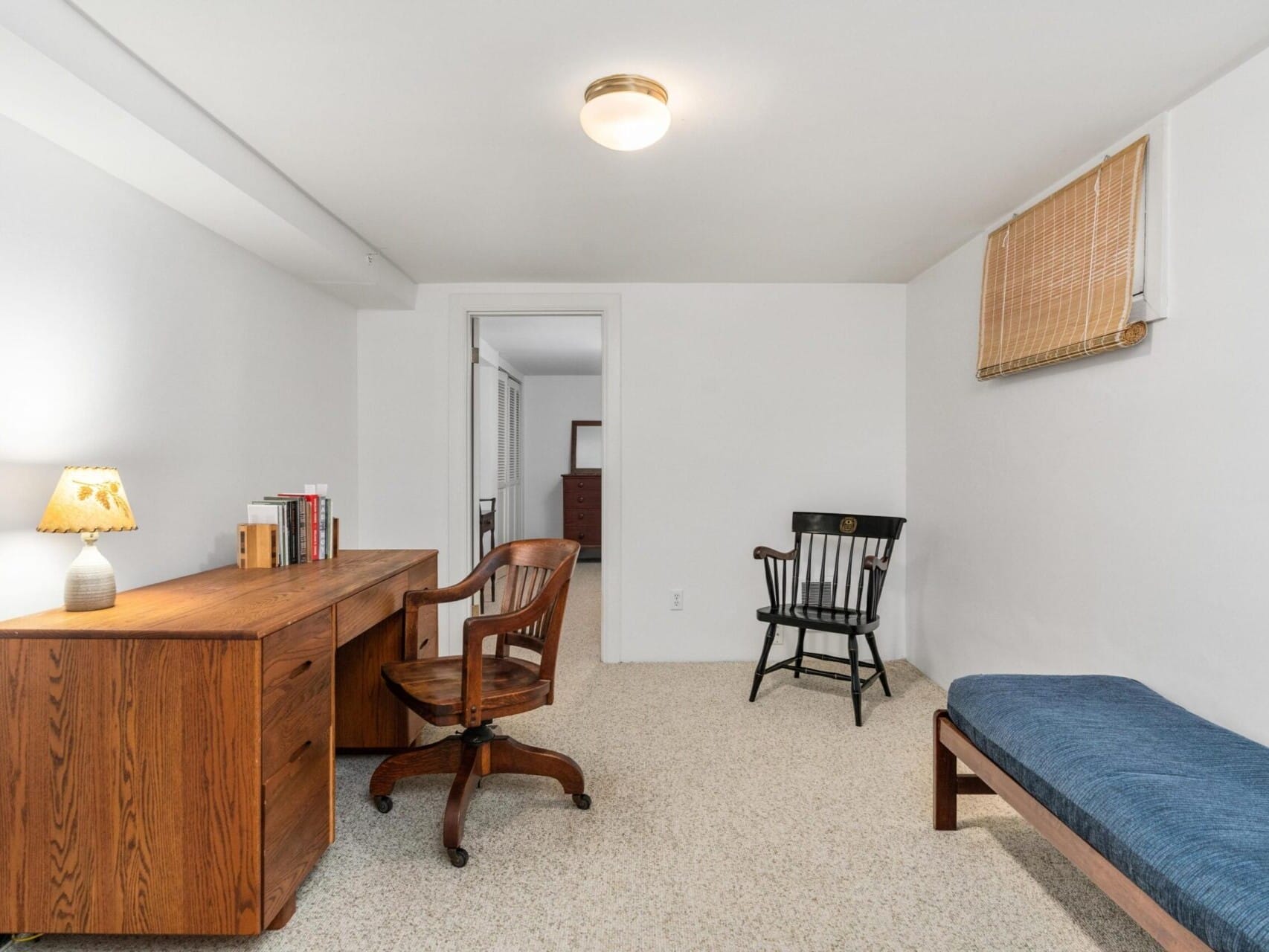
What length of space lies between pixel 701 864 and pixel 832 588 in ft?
6.03

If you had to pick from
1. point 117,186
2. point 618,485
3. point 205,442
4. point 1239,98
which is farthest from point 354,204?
point 1239,98

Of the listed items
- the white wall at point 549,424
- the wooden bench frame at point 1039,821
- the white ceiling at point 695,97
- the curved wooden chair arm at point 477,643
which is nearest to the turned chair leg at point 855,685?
the wooden bench frame at point 1039,821

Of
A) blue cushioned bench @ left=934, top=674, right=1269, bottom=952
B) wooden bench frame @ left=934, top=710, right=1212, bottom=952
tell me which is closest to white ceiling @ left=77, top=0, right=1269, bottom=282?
Answer: blue cushioned bench @ left=934, top=674, right=1269, bottom=952

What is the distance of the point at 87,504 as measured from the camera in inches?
66.6

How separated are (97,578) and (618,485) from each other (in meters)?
2.49

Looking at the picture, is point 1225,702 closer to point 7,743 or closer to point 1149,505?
point 1149,505

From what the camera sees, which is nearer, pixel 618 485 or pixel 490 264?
pixel 490 264

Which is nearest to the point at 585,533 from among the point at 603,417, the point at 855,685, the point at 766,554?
the point at 603,417

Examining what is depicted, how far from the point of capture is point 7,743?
4.88 feet

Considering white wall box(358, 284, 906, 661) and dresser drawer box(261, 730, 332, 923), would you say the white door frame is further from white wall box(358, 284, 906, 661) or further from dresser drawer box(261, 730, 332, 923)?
dresser drawer box(261, 730, 332, 923)

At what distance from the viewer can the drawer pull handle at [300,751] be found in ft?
5.44

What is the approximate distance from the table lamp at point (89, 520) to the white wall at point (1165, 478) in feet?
9.29

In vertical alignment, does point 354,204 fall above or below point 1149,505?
above

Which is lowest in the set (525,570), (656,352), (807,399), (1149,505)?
(525,570)
